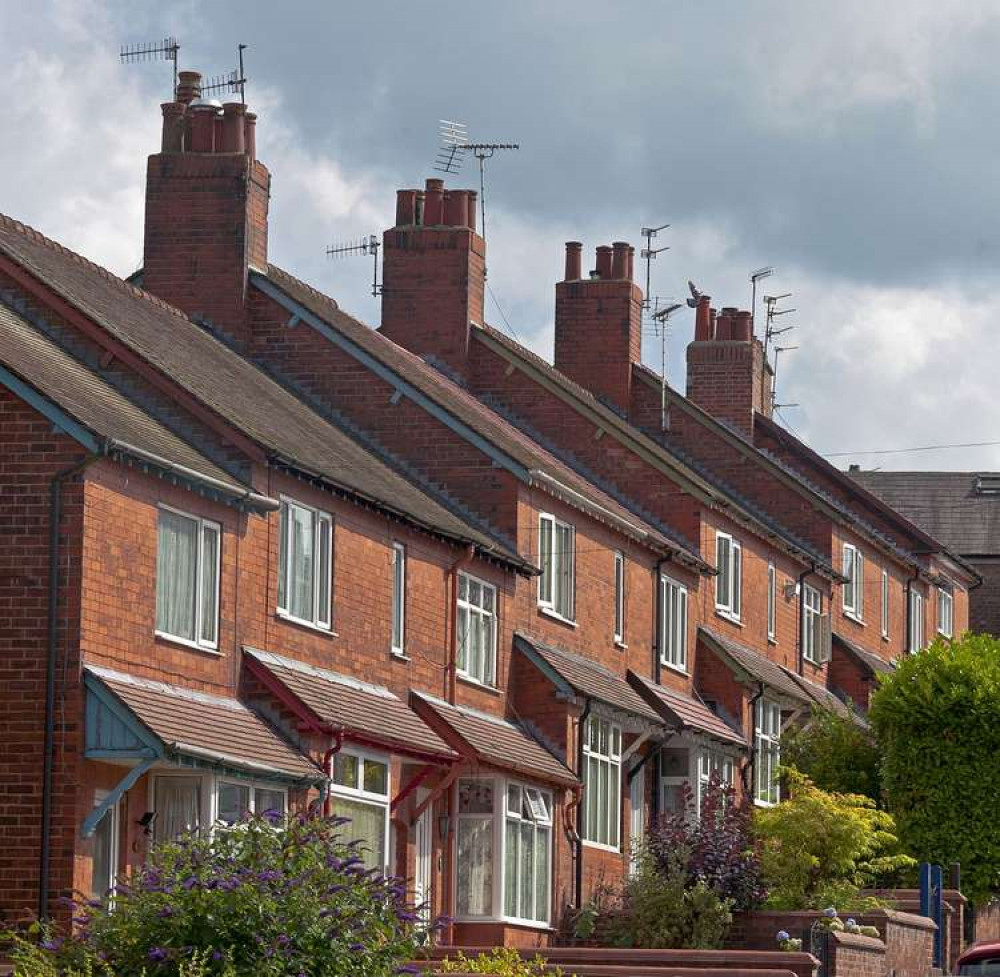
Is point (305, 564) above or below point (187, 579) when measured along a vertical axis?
above

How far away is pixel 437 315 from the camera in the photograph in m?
45.9

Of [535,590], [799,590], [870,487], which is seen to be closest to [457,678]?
[535,590]

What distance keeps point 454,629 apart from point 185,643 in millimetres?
8029

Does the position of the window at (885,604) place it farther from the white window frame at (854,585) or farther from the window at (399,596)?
the window at (399,596)

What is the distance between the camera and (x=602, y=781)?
128ft

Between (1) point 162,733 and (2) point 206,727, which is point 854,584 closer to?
(2) point 206,727

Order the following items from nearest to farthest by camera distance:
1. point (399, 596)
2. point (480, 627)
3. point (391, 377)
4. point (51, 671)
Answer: point (51, 671) → point (399, 596) → point (480, 627) → point (391, 377)

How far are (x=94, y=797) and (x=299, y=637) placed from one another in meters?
5.45

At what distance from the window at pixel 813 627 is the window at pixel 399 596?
826 inches

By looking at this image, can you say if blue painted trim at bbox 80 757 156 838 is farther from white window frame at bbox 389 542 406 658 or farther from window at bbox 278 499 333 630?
white window frame at bbox 389 542 406 658

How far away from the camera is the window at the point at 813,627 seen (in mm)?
53156

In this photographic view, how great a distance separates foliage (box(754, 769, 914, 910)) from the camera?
3556 centimetres

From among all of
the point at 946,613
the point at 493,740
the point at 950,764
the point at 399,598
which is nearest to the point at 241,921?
the point at 399,598

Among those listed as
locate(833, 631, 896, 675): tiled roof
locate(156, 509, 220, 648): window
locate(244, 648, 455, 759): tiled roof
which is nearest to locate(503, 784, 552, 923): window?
locate(244, 648, 455, 759): tiled roof
